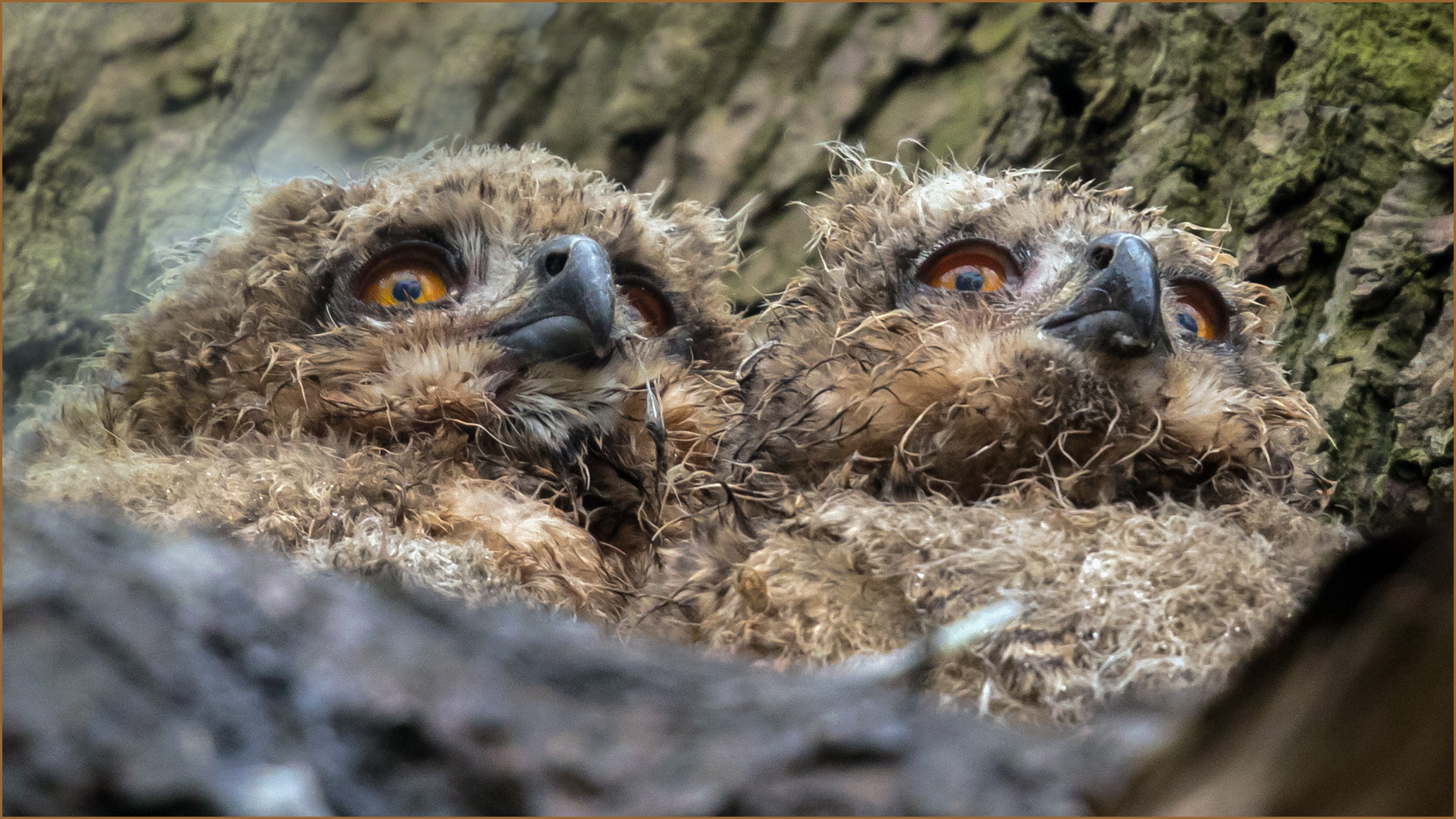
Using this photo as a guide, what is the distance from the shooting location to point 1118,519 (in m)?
2.36

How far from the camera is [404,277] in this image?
10.5 ft

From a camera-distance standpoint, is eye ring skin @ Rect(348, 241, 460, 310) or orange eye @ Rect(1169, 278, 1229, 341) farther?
eye ring skin @ Rect(348, 241, 460, 310)

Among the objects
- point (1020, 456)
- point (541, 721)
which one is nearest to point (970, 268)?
point (1020, 456)

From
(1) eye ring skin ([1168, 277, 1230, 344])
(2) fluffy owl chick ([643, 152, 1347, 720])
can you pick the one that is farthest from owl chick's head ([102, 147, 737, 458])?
(1) eye ring skin ([1168, 277, 1230, 344])

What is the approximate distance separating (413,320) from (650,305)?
72 centimetres

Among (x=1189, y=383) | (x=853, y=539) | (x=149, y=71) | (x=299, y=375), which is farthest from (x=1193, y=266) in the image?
(x=149, y=71)

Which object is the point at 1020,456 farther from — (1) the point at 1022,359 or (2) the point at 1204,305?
(2) the point at 1204,305

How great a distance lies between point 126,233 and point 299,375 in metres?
2.85

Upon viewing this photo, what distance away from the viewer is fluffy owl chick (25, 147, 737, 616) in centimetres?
282

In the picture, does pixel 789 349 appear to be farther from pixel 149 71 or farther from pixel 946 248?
pixel 149 71

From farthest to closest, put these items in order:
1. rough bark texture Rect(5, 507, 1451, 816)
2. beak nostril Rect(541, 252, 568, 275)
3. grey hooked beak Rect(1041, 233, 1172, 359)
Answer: beak nostril Rect(541, 252, 568, 275)
grey hooked beak Rect(1041, 233, 1172, 359)
rough bark texture Rect(5, 507, 1451, 816)

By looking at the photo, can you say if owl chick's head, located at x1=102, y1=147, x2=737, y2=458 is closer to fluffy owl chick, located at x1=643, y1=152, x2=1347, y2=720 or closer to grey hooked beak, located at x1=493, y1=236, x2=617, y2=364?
grey hooked beak, located at x1=493, y1=236, x2=617, y2=364

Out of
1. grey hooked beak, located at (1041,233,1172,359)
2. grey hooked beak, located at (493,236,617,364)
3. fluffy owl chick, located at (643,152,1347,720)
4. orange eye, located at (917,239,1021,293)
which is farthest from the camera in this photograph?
grey hooked beak, located at (493,236,617,364)

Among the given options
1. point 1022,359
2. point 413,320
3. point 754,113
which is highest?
point 754,113
